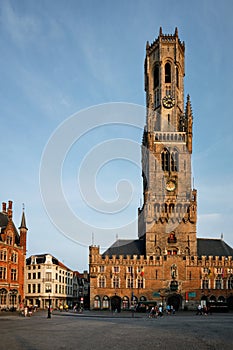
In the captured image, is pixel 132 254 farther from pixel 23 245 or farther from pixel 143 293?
pixel 23 245

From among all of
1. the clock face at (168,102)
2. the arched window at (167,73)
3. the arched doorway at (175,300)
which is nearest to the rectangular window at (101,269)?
the arched doorway at (175,300)

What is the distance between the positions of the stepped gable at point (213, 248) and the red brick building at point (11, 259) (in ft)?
123

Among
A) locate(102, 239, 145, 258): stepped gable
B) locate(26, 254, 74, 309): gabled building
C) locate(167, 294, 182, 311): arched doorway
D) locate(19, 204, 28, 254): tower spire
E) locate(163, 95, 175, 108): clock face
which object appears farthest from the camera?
locate(26, 254, 74, 309): gabled building

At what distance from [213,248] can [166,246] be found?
37.4ft

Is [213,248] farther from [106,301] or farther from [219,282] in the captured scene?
[106,301]

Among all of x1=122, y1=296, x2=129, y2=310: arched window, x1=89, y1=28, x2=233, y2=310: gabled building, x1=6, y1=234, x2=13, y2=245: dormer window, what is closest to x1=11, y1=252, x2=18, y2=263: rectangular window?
x1=6, y1=234, x2=13, y2=245: dormer window

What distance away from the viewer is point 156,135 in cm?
9688

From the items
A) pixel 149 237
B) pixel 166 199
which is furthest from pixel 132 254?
pixel 166 199

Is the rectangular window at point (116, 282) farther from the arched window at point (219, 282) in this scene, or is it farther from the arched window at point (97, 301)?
the arched window at point (219, 282)

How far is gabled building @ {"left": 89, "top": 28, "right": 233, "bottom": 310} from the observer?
287 feet

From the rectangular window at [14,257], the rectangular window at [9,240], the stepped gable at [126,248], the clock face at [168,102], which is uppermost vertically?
the clock face at [168,102]

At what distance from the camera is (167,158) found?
95625mm

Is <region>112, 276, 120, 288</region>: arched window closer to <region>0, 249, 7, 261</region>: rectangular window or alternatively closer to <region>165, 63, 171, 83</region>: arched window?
<region>0, 249, 7, 261</region>: rectangular window

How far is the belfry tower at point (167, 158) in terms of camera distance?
90.6 meters
